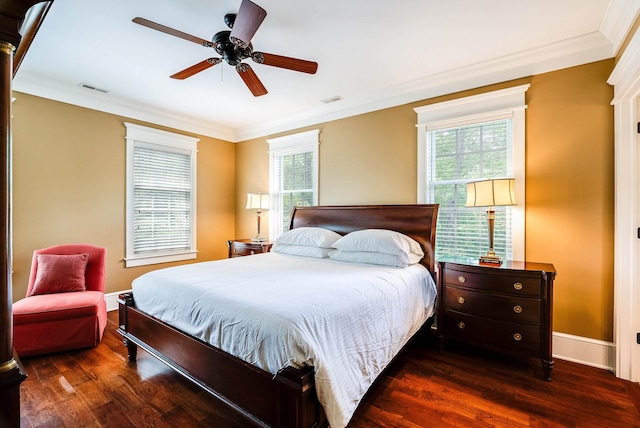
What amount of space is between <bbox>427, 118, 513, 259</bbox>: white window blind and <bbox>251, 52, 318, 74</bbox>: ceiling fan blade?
65.0 inches

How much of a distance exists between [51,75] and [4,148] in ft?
10.7

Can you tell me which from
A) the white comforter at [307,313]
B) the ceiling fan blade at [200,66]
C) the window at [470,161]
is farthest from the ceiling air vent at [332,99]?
the white comforter at [307,313]

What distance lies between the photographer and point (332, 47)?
8.58 feet

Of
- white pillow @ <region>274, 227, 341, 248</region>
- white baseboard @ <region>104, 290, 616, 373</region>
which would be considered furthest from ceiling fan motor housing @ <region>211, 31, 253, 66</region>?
white baseboard @ <region>104, 290, 616, 373</region>

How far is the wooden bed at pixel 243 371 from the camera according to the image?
4.38 ft

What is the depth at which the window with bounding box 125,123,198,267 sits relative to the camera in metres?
4.04

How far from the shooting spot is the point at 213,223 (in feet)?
16.5

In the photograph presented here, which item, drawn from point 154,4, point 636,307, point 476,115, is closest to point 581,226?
point 636,307

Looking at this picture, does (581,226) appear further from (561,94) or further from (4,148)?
(4,148)

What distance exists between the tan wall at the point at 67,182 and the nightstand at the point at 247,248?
109 cm

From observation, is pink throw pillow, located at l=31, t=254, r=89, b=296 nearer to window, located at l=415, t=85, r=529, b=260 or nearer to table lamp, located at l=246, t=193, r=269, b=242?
table lamp, located at l=246, t=193, r=269, b=242

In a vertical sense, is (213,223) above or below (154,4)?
below

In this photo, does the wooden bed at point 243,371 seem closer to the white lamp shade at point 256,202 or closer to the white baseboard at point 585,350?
the white baseboard at point 585,350

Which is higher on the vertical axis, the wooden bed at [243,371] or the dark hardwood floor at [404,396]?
the wooden bed at [243,371]
